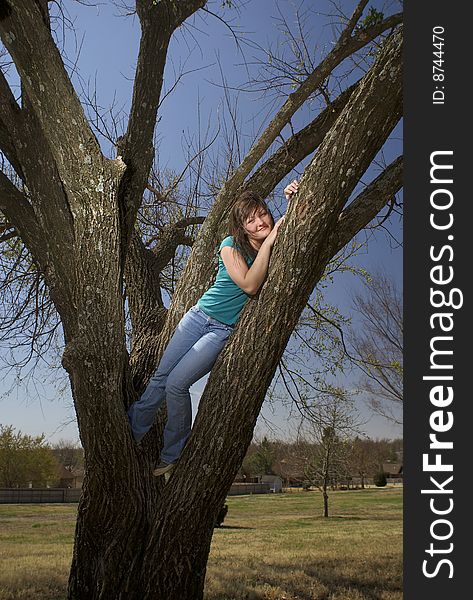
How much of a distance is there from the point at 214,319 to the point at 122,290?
0.51 m

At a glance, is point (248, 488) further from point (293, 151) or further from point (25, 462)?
point (293, 151)

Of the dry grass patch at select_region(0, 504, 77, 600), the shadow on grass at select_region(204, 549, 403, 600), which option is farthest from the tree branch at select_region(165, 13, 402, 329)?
the shadow on grass at select_region(204, 549, 403, 600)

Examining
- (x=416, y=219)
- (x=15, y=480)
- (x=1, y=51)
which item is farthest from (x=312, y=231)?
(x=15, y=480)

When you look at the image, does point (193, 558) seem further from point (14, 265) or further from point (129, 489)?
point (14, 265)

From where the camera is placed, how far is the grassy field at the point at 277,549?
5.84 m

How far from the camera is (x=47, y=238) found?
3.13 meters

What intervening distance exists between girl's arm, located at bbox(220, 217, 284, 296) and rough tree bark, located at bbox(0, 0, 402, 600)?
0.04 metres

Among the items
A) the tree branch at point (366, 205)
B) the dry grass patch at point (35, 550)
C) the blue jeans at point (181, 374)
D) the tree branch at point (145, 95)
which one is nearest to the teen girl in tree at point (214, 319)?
the blue jeans at point (181, 374)

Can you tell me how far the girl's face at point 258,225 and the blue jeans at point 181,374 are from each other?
41 centimetres

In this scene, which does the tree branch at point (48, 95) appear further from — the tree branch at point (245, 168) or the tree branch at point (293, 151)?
the tree branch at point (293, 151)

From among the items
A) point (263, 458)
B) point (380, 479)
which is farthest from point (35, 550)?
point (380, 479)

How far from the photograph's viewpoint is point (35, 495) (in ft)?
33.3

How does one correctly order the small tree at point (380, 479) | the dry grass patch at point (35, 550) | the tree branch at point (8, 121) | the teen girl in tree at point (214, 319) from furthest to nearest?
the small tree at point (380, 479), the dry grass patch at point (35, 550), the tree branch at point (8, 121), the teen girl in tree at point (214, 319)

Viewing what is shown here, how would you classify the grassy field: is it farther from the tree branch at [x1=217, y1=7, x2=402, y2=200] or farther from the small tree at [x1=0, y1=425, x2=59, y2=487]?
the tree branch at [x1=217, y1=7, x2=402, y2=200]
